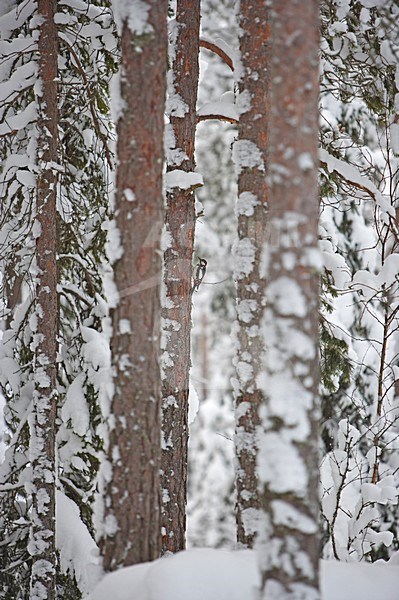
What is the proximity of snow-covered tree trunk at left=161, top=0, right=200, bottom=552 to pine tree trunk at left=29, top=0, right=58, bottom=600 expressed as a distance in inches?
48.5

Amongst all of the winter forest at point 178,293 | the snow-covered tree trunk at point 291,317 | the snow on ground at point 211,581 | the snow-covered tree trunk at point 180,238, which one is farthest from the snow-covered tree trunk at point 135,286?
the snow-covered tree trunk at point 180,238

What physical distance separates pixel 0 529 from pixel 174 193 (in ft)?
13.7

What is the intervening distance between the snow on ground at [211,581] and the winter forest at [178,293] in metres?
0.01

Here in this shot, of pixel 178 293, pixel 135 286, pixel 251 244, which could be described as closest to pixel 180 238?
pixel 178 293

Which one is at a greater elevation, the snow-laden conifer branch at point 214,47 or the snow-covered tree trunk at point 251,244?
the snow-laden conifer branch at point 214,47

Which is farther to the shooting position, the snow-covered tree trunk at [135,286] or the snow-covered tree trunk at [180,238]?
the snow-covered tree trunk at [180,238]

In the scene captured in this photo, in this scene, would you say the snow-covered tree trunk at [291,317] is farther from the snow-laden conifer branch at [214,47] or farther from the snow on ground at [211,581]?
the snow-laden conifer branch at [214,47]

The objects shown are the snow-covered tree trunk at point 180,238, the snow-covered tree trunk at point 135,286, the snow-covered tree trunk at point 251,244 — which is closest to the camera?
the snow-covered tree trunk at point 135,286

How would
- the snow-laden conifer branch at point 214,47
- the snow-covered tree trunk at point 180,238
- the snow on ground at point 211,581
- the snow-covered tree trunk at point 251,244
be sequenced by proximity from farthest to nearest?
the snow-laden conifer branch at point 214,47
the snow-covered tree trunk at point 180,238
the snow-covered tree trunk at point 251,244
the snow on ground at point 211,581

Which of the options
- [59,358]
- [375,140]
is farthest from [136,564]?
[375,140]

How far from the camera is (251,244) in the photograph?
4.68 meters

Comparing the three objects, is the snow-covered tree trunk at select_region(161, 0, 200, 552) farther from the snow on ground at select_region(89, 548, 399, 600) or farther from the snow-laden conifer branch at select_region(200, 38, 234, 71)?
the snow on ground at select_region(89, 548, 399, 600)

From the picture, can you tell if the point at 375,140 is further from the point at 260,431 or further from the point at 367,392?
the point at 260,431

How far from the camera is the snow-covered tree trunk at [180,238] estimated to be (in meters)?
5.34
